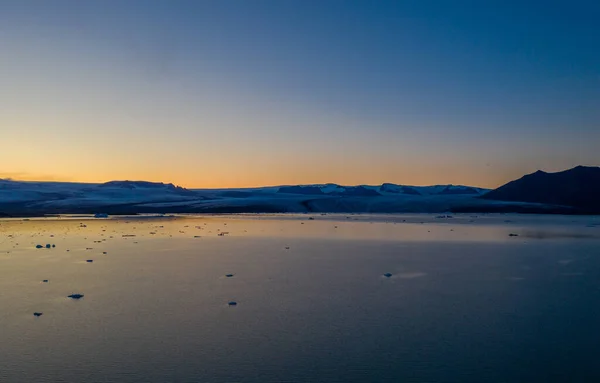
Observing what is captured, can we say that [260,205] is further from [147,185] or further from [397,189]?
[147,185]

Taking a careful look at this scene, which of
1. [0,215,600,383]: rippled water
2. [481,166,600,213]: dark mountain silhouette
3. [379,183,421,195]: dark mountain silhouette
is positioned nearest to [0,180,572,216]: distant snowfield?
[481,166,600,213]: dark mountain silhouette

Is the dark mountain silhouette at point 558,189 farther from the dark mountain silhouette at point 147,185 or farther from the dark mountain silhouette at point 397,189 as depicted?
the dark mountain silhouette at point 147,185

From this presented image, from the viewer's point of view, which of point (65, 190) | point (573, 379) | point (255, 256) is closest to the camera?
point (573, 379)

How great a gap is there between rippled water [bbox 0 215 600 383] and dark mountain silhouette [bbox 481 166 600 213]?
28.7m

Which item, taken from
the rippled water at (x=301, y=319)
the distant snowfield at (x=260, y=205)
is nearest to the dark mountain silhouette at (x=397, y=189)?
the distant snowfield at (x=260, y=205)

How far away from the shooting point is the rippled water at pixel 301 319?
3248mm

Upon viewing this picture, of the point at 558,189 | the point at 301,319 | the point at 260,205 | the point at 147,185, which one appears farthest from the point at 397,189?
the point at 301,319

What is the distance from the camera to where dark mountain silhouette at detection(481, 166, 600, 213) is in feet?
112

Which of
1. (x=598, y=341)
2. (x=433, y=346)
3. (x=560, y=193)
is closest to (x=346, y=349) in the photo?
(x=433, y=346)

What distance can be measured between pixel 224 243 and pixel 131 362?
807cm

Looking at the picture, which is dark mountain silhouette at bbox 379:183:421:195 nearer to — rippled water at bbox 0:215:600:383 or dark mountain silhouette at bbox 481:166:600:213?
dark mountain silhouette at bbox 481:166:600:213

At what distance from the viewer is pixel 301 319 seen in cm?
446

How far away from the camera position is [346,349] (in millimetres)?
3631

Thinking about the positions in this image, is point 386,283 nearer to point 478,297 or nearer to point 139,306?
point 478,297
